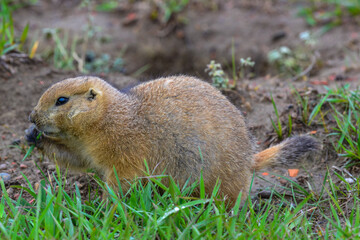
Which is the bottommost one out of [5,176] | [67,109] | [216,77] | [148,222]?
[5,176]

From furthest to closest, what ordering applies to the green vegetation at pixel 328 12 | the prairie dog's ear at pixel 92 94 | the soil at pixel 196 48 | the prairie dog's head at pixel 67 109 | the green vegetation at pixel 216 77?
the green vegetation at pixel 328 12 < the soil at pixel 196 48 < the green vegetation at pixel 216 77 < the prairie dog's ear at pixel 92 94 < the prairie dog's head at pixel 67 109

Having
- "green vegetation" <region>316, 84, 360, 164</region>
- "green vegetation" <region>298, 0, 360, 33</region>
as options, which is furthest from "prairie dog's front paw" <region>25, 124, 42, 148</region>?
"green vegetation" <region>298, 0, 360, 33</region>

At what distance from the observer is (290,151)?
3.98m

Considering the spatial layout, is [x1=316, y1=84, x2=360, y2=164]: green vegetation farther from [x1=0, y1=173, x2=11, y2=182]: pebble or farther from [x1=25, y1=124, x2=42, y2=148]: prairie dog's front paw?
[x1=0, y1=173, x2=11, y2=182]: pebble

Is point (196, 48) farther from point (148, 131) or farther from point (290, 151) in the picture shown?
point (148, 131)

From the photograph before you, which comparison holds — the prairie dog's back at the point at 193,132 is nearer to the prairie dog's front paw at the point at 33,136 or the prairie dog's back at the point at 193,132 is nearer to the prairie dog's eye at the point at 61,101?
the prairie dog's eye at the point at 61,101

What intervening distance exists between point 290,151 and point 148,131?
1294mm

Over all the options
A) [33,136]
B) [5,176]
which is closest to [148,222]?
[33,136]

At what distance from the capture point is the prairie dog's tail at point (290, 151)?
3977 millimetres

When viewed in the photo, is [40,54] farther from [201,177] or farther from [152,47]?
[201,177]

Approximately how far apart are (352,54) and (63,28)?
15.7 ft

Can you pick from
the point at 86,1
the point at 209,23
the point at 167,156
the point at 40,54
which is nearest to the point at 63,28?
the point at 40,54

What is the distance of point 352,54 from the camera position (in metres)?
6.76

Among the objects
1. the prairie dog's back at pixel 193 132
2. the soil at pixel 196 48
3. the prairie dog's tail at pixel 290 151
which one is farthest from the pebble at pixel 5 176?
the prairie dog's tail at pixel 290 151
